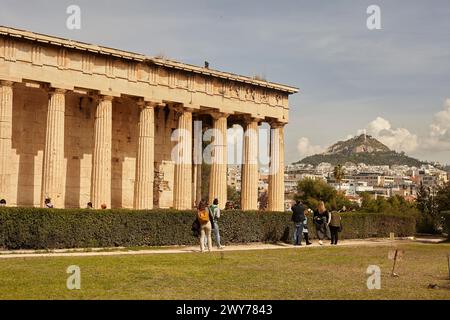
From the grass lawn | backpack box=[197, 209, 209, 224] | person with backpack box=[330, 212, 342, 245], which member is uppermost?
backpack box=[197, 209, 209, 224]

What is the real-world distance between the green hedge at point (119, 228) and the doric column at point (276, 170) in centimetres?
974

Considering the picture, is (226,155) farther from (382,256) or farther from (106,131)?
(382,256)

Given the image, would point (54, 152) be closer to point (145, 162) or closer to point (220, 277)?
point (145, 162)

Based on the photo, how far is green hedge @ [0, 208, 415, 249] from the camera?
69.1ft

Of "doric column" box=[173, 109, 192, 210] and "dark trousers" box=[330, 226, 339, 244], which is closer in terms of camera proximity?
"dark trousers" box=[330, 226, 339, 244]

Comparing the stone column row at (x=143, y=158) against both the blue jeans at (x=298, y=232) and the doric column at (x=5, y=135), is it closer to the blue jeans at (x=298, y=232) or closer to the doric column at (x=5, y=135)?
the doric column at (x=5, y=135)

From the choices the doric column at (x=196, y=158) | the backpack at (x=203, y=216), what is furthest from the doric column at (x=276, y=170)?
the backpack at (x=203, y=216)

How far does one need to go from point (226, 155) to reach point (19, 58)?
1397 centimetres

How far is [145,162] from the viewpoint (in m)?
33.8

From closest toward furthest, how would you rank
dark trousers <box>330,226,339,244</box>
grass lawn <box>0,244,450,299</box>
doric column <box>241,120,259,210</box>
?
1. grass lawn <box>0,244,450,299</box>
2. dark trousers <box>330,226,339,244</box>
3. doric column <box>241,120,259,210</box>

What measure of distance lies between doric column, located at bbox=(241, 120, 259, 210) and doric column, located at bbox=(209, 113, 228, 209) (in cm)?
186

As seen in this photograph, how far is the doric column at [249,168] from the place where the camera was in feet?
130

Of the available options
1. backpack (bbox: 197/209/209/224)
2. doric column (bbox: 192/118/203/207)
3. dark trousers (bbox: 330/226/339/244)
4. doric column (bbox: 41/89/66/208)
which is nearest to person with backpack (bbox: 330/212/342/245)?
dark trousers (bbox: 330/226/339/244)

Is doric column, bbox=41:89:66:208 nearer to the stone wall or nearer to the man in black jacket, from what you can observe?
the stone wall
